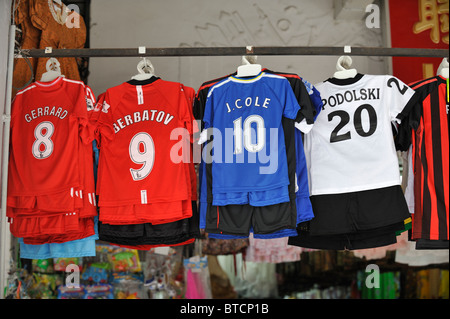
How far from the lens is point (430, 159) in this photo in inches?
114

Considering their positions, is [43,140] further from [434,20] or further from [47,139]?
[434,20]

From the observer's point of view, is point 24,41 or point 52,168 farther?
point 24,41

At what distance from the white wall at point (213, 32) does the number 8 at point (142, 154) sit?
1761 mm

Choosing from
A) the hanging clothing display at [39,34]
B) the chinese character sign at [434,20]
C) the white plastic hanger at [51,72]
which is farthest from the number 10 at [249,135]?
the chinese character sign at [434,20]

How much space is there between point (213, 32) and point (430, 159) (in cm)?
258

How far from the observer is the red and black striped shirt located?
9.34ft

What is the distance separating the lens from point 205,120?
9.73 feet

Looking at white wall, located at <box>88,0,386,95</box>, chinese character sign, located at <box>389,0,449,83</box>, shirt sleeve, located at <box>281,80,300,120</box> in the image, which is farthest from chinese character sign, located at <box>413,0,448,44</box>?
shirt sleeve, located at <box>281,80,300,120</box>

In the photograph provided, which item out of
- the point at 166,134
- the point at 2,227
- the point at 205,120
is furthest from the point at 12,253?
the point at 205,120

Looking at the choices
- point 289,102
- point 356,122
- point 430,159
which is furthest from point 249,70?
point 430,159

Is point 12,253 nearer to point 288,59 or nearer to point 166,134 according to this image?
point 166,134

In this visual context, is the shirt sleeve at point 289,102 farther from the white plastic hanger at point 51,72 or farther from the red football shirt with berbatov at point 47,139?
the white plastic hanger at point 51,72

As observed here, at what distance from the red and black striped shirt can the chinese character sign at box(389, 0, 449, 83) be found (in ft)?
5.59

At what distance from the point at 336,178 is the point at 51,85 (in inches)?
77.3
